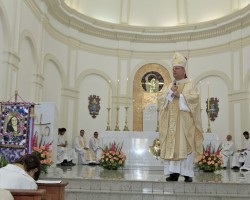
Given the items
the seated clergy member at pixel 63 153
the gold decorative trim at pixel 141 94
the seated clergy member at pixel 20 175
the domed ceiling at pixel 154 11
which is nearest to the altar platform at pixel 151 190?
the seated clergy member at pixel 20 175

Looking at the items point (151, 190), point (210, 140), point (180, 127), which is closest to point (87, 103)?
point (210, 140)

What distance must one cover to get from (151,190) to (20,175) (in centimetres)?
360

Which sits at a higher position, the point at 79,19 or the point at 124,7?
the point at 124,7

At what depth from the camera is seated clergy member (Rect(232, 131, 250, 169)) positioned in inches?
502

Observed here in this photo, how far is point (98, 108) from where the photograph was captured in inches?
633

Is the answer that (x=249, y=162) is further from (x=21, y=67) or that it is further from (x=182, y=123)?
(x=21, y=67)

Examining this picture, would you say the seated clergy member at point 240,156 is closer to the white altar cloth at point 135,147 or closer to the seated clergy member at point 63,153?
the white altar cloth at point 135,147

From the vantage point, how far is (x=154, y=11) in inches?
698

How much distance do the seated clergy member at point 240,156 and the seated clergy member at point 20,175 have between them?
34.8ft

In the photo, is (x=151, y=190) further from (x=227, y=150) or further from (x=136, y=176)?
(x=227, y=150)

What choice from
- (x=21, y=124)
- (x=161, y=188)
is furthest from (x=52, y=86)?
(x=161, y=188)

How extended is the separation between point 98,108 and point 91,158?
284 centimetres

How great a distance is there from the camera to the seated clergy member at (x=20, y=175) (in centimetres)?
322

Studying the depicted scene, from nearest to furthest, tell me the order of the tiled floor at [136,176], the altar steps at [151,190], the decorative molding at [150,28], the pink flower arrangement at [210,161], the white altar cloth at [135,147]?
1. the altar steps at [151,190]
2. the tiled floor at [136,176]
3. the pink flower arrangement at [210,161]
4. the white altar cloth at [135,147]
5. the decorative molding at [150,28]
